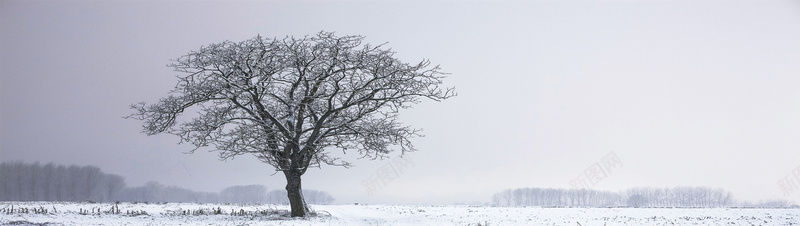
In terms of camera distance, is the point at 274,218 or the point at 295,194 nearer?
the point at 274,218

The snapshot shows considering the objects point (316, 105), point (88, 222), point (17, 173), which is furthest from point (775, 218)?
point (17, 173)

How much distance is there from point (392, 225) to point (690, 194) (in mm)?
115364

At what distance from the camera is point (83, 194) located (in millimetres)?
83125

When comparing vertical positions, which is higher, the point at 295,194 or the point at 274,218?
the point at 295,194

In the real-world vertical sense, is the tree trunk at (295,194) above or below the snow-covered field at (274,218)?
above

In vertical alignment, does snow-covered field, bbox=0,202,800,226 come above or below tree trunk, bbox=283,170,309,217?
below

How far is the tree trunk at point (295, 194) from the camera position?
21.5 m

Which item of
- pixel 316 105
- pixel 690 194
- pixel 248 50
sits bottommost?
pixel 690 194

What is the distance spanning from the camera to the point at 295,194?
2180 cm

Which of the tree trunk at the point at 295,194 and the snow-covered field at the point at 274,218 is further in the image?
the tree trunk at the point at 295,194

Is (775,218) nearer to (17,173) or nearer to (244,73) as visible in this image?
(244,73)

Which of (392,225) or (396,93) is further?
(396,93)

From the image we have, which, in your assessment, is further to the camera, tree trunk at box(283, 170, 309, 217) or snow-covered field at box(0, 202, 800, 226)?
tree trunk at box(283, 170, 309, 217)

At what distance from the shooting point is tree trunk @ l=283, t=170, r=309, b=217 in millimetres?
21531
